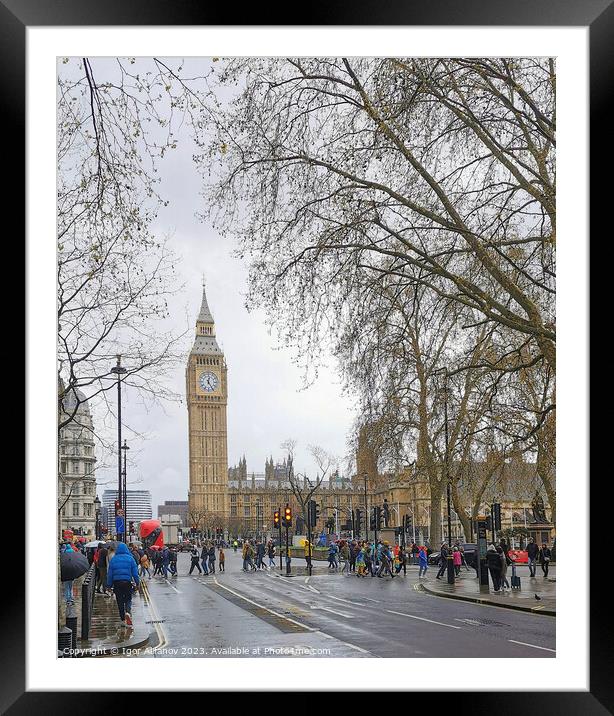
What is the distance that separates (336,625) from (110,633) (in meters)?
3.78

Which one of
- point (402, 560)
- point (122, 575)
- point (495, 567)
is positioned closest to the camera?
point (122, 575)

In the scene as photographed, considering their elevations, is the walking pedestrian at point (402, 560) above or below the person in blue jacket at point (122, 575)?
below

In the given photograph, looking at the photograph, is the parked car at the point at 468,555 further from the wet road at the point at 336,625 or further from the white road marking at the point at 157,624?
the white road marking at the point at 157,624

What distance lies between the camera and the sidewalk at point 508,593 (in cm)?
1902

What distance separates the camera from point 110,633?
13227 millimetres

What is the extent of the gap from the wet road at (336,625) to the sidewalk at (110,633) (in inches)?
12.3

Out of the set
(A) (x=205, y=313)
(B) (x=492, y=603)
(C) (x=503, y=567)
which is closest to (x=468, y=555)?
(C) (x=503, y=567)

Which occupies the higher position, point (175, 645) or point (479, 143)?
point (479, 143)

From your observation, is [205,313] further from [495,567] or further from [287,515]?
[287,515]
